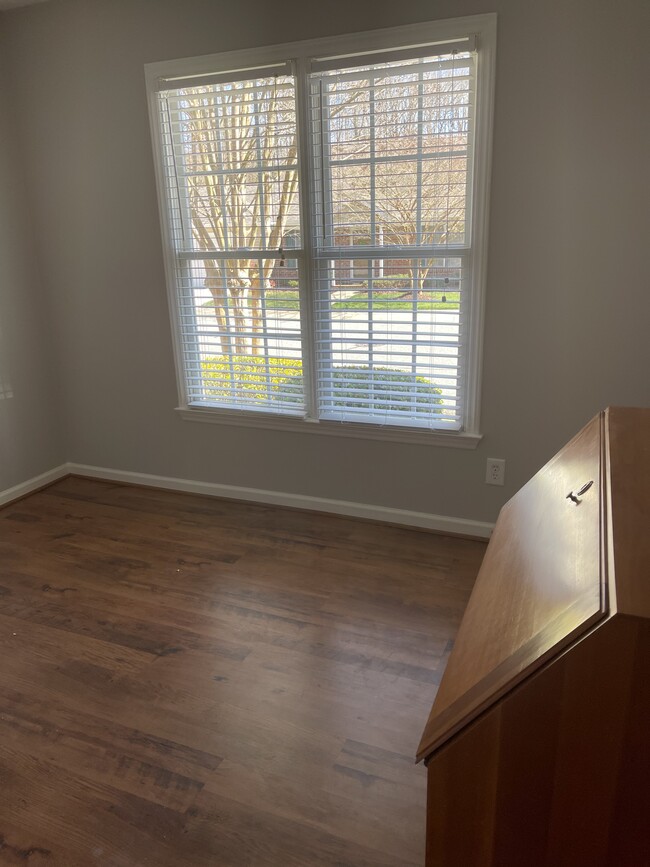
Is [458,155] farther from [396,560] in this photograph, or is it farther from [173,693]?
[173,693]

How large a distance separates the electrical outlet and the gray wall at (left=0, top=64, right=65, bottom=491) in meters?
2.68

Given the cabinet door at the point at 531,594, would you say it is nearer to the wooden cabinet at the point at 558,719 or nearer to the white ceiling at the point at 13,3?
the wooden cabinet at the point at 558,719

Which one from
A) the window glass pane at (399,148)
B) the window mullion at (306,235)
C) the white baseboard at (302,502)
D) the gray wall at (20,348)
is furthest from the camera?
the gray wall at (20,348)

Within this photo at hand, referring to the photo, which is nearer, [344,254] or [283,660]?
[283,660]

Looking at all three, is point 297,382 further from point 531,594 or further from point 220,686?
point 531,594

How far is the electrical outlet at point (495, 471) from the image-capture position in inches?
111

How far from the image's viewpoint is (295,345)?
308 centimetres

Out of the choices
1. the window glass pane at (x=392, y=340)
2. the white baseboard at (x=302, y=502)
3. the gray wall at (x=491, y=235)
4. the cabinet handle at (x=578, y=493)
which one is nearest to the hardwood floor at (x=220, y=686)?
the white baseboard at (x=302, y=502)

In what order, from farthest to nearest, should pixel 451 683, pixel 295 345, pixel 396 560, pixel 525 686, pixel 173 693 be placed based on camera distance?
pixel 295 345
pixel 396 560
pixel 173 693
pixel 451 683
pixel 525 686

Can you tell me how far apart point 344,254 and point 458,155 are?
2.12 ft

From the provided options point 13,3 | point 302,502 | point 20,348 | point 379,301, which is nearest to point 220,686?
point 302,502

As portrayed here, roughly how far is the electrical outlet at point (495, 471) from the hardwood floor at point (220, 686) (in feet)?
1.06

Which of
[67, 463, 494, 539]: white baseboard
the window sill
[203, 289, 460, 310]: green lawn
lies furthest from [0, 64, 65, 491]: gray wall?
[203, 289, 460, 310]: green lawn

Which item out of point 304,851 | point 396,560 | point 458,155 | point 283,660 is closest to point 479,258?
point 458,155
